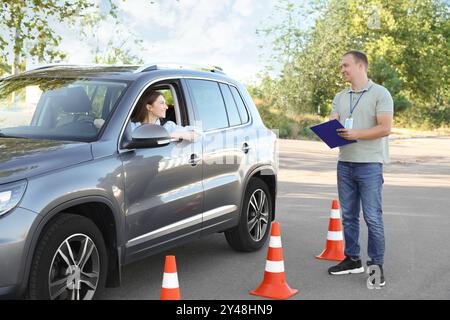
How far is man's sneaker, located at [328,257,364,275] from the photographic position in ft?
22.2

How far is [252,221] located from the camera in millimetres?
7551

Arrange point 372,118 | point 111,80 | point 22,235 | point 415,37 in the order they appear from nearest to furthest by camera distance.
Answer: point 22,235 < point 111,80 < point 372,118 < point 415,37

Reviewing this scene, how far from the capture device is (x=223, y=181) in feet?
22.0

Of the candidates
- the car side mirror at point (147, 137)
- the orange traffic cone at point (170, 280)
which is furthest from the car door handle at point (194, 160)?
the orange traffic cone at point (170, 280)

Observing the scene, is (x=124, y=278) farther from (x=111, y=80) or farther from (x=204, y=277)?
(x=111, y=80)

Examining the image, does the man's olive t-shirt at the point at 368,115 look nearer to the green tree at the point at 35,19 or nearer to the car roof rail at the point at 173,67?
the car roof rail at the point at 173,67

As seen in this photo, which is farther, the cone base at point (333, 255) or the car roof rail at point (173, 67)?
the cone base at point (333, 255)

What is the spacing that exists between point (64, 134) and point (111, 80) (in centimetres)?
75

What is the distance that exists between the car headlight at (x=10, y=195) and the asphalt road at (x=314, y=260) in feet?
5.73

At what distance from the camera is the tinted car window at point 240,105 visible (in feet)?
24.5
